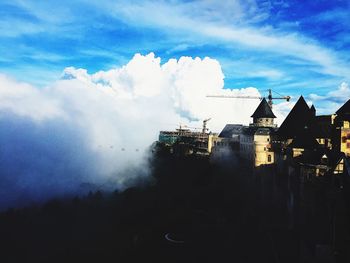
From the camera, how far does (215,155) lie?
98812 millimetres

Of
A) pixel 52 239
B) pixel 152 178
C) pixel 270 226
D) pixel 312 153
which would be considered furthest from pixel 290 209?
pixel 152 178

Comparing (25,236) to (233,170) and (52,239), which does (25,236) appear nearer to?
(52,239)

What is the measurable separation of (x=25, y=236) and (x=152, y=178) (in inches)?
2214

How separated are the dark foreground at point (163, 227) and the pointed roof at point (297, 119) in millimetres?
12424

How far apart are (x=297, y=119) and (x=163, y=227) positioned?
120 ft

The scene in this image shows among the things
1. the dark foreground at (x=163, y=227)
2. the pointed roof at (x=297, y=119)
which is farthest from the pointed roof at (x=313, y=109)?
the dark foreground at (x=163, y=227)

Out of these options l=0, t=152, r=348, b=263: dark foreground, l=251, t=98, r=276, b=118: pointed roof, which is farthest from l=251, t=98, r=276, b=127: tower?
l=0, t=152, r=348, b=263: dark foreground

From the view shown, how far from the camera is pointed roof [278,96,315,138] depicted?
6962 centimetres

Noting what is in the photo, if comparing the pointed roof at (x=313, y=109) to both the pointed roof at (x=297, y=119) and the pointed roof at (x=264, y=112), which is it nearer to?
the pointed roof at (x=297, y=119)

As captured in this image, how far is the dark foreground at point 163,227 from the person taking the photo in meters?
50.9

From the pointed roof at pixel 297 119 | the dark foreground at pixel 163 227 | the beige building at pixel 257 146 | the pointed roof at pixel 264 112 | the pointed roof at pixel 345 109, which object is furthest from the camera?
the pointed roof at pixel 264 112

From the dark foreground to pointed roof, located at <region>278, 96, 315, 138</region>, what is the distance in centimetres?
1242

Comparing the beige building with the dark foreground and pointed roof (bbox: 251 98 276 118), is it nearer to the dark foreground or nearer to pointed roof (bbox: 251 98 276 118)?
the dark foreground

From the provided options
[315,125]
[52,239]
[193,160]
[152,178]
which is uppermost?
[315,125]
